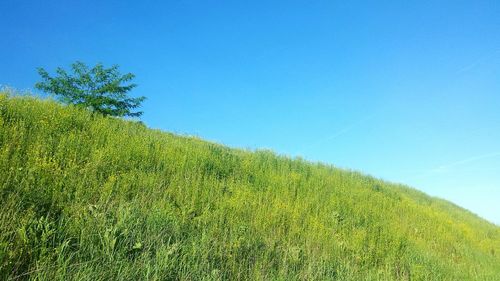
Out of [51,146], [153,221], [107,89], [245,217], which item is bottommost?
[153,221]

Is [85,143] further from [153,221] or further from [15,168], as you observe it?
[153,221]


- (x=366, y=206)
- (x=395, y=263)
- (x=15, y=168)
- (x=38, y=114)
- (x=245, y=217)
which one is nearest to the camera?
(x=15, y=168)

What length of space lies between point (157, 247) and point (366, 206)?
7160 millimetres

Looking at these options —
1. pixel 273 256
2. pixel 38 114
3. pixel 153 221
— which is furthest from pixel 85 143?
pixel 273 256

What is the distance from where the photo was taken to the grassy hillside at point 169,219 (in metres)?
3.72

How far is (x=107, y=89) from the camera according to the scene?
856 inches

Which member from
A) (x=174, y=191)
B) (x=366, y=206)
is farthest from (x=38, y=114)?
(x=366, y=206)

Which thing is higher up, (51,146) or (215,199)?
(51,146)

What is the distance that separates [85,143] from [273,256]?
4.27 metres

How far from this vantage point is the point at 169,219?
4973 mm

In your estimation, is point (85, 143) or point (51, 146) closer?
point (51, 146)

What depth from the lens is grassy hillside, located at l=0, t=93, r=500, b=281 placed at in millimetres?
3717

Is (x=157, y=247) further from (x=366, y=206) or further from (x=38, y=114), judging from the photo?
(x=366, y=206)

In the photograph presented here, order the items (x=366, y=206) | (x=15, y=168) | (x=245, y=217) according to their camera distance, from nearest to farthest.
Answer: (x=15, y=168) → (x=245, y=217) → (x=366, y=206)
